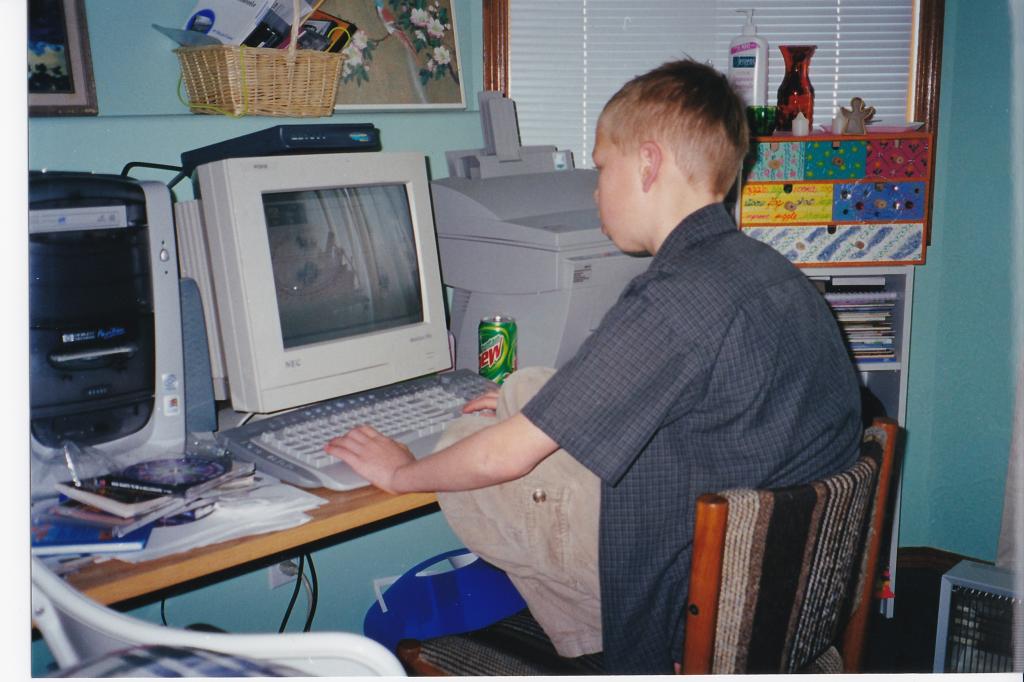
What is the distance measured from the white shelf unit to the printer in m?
0.77

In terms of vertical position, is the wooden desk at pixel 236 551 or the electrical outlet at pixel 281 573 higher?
the wooden desk at pixel 236 551

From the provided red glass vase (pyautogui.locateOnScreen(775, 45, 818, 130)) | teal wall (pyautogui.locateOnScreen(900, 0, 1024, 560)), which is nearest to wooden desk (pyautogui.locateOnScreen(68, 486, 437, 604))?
red glass vase (pyautogui.locateOnScreen(775, 45, 818, 130))

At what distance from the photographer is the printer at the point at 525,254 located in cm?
150

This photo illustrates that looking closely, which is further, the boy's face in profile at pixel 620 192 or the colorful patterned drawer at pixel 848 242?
the colorful patterned drawer at pixel 848 242

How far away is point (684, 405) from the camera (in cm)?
96

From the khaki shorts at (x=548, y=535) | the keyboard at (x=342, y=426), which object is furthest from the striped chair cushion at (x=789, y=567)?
the keyboard at (x=342, y=426)

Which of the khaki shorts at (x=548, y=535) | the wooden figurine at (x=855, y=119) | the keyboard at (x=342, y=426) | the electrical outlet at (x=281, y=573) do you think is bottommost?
the electrical outlet at (x=281, y=573)

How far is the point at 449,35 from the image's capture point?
6.57 feet

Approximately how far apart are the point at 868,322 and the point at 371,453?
Answer: 1.52 m

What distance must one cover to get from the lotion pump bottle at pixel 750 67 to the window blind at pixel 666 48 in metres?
0.18

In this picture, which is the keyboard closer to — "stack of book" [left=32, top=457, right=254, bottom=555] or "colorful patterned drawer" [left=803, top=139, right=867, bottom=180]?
"stack of book" [left=32, top=457, right=254, bottom=555]

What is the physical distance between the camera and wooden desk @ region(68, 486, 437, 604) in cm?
88

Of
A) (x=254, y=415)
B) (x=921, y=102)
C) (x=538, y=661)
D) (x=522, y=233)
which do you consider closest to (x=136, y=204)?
(x=254, y=415)

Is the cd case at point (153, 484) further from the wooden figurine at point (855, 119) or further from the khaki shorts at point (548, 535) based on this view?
the wooden figurine at point (855, 119)
